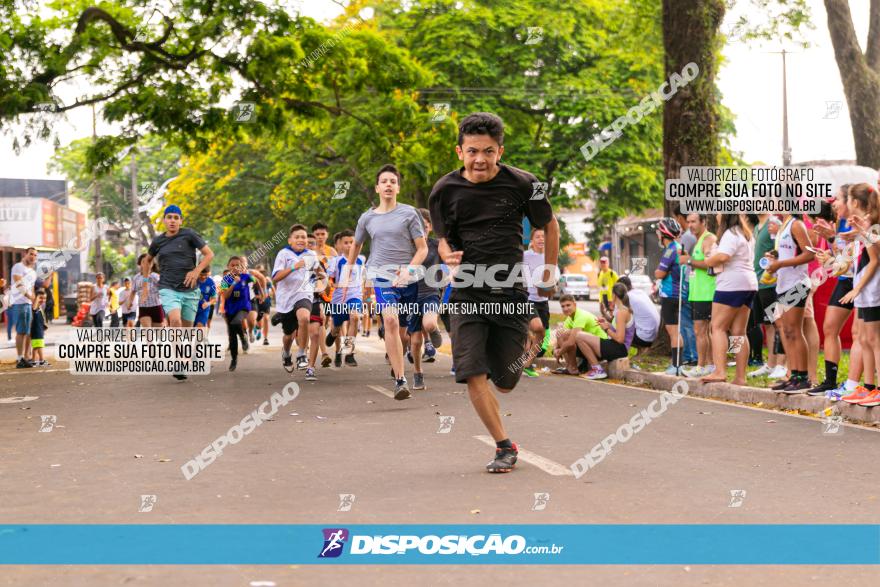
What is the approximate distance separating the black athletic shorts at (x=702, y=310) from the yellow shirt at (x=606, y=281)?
32.7ft

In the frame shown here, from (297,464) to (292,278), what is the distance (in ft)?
24.0

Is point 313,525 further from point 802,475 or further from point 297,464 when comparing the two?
point 802,475

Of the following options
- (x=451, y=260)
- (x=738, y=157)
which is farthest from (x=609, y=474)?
(x=738, y=157)

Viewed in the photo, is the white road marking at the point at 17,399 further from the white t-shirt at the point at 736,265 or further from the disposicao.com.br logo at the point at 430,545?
the disposicao.com.br logo at the point at 430,545

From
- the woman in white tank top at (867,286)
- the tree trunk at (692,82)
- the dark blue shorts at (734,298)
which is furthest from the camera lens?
the tree trunk at (692,82)

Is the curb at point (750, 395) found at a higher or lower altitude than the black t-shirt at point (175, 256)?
lower

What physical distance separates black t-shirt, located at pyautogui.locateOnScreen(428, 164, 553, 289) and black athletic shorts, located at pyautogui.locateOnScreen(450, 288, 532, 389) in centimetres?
18

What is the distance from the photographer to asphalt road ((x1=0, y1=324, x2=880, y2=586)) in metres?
4.53

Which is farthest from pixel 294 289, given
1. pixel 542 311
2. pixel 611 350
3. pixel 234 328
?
pixel 611 350

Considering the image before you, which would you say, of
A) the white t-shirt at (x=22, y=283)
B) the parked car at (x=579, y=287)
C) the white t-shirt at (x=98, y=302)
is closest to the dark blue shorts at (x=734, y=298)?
the white t-shirt at (x=22, y=283)

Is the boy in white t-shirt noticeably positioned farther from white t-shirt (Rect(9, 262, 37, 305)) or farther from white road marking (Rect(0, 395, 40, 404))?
white t-shirt (Rect(9, 262, 37, 305))

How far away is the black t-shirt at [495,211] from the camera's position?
6867 mm

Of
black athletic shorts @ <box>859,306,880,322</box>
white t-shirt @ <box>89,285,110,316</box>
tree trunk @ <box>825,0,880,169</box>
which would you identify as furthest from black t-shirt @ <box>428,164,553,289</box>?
white t-shirt @ <box>89,285,110,316</box>
